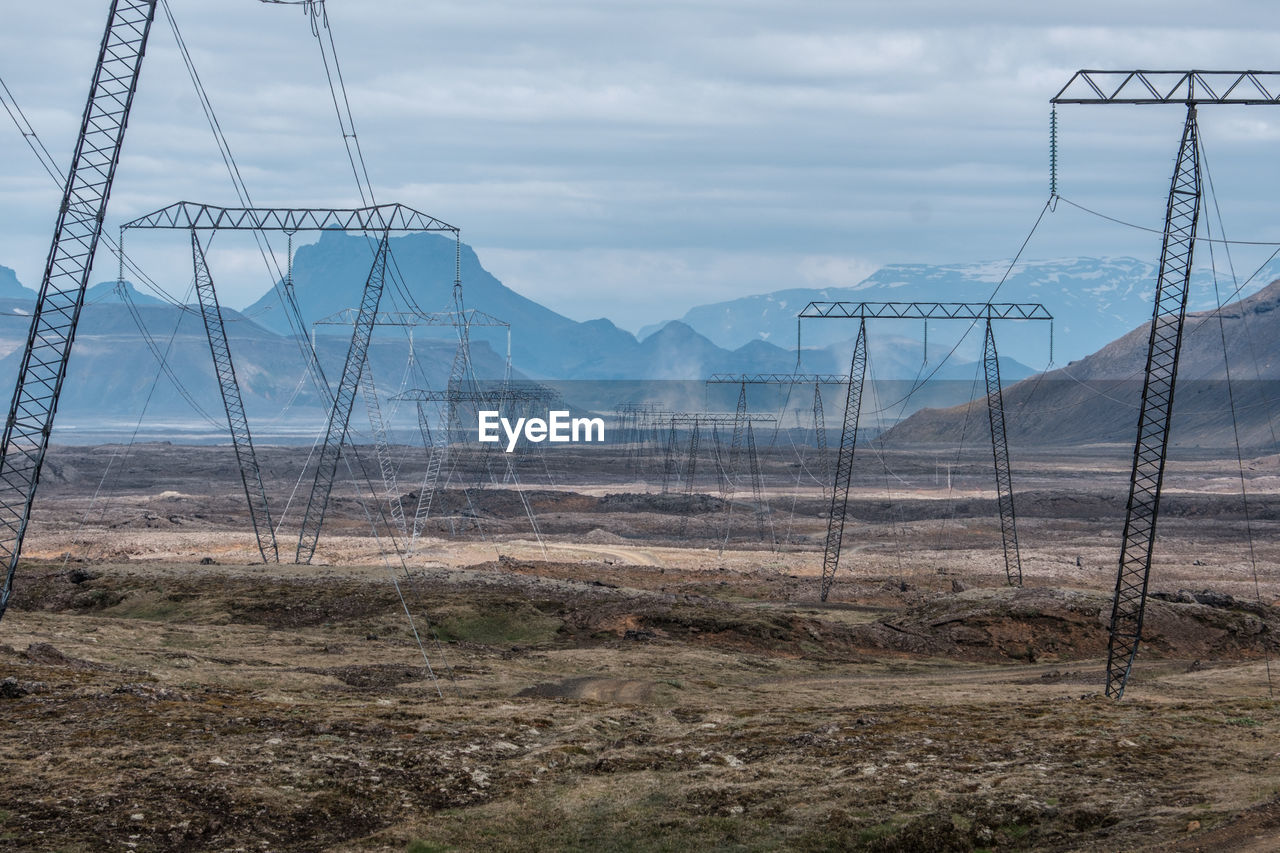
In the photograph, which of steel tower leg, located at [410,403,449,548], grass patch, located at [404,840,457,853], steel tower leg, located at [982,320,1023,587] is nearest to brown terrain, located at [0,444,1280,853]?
grass patch, located at [404,840,457,853]

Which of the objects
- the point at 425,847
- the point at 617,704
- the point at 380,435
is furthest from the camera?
the point at 380,435

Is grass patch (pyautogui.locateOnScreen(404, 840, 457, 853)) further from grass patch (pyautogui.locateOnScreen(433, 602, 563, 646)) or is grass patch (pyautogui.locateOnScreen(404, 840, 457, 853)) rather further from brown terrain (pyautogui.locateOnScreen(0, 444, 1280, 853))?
grass patch (pyautogui.locateOnScreen(433, 602, 563, 646))

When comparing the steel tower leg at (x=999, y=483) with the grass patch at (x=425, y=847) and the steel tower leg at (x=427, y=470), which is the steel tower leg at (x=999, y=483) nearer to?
the steel tower leg at (x=427, y=470)

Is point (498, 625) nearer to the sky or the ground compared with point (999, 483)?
nearer to the ground

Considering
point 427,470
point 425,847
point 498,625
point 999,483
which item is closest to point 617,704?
point 425,847

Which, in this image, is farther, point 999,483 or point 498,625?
point 999,483

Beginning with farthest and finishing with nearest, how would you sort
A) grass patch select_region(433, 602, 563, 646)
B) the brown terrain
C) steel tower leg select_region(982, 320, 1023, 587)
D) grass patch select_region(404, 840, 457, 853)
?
steel tower leg select_region(982, 320, 1023, 587) < grass patch select_region(433, 602, 563, 646) < the brown terrain < grass patch select_region(404, 840, 457, 853)

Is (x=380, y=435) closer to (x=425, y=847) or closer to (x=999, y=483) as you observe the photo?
(x=999, y=483)

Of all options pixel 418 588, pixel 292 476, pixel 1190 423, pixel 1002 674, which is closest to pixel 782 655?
pixel 1002 674
